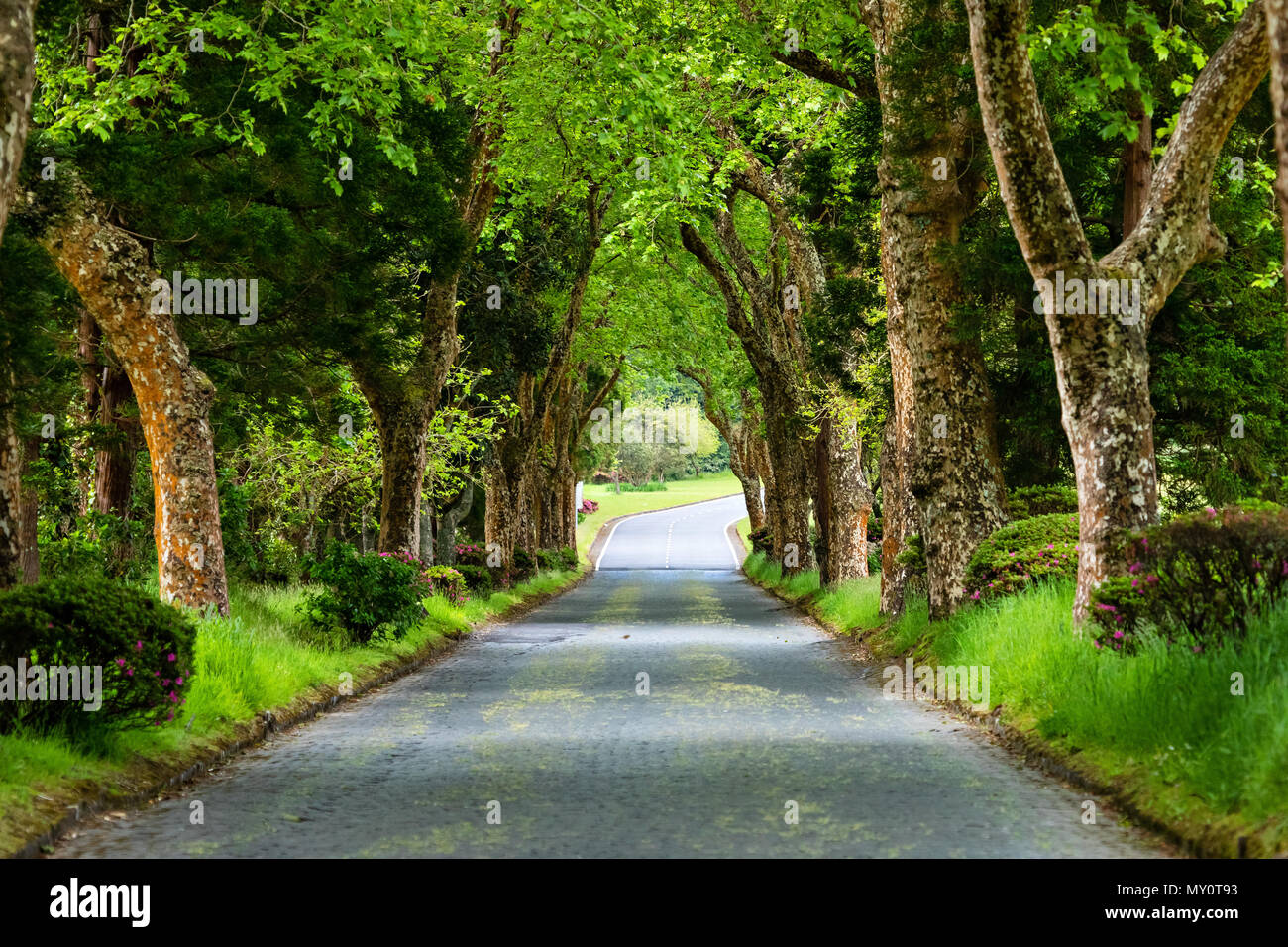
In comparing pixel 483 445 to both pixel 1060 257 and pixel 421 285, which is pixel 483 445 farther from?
pixel 1060 257

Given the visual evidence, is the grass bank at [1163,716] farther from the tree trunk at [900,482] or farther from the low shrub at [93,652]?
the low shrub at [93,652]

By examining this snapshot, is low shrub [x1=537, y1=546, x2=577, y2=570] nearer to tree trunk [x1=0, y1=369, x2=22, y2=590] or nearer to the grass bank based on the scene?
tree trunk [x1=0, y1=369, x2=22, y2=590]

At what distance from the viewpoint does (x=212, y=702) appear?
1064cm

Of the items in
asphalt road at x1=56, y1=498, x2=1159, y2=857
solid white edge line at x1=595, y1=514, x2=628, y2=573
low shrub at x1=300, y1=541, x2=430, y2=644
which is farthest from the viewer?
solid white edge line at x1=595, y1=514, x2=628, y2=573

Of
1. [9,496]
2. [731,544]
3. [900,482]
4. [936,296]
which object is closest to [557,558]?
[731,544]

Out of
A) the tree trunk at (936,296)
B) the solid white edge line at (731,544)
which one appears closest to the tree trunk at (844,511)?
the tree trunk at (936,296)

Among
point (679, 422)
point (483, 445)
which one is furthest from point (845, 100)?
point (679, 422)

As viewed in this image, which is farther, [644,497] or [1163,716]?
[644,497]

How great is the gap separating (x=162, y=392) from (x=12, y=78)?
7.72 m

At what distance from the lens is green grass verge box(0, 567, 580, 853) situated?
751cm

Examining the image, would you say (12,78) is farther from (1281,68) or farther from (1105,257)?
(1105,257)

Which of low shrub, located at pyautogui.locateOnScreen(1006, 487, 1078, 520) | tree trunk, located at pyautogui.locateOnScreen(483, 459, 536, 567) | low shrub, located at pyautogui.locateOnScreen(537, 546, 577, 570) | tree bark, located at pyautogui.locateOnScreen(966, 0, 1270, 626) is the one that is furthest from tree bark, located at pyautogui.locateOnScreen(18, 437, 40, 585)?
low shrub, located at pyautogui.locateOnScreen(537, 546, 577, 570)

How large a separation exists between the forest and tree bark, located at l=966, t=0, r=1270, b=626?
4 cm

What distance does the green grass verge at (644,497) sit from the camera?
8998 centimetres
